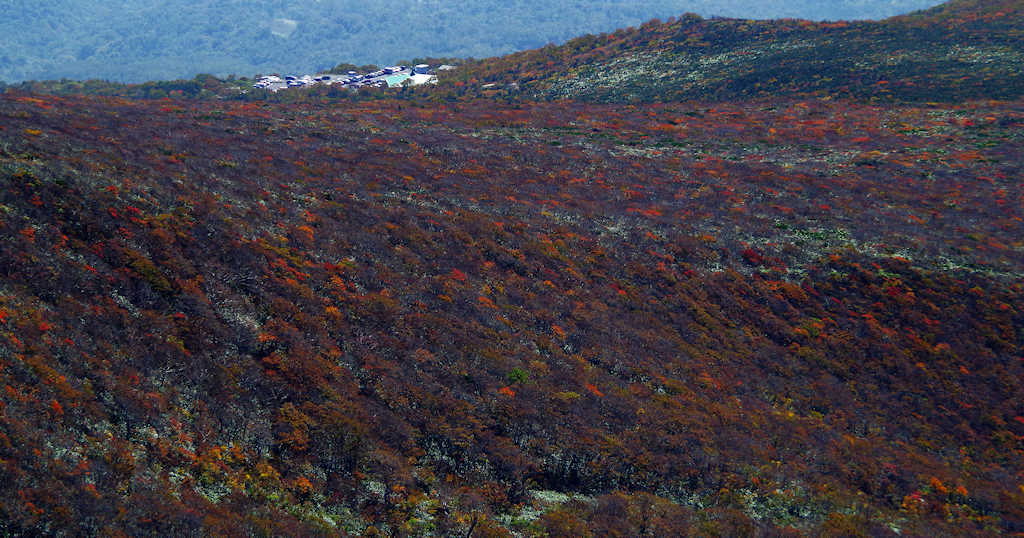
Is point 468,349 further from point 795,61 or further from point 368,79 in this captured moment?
point 368,79

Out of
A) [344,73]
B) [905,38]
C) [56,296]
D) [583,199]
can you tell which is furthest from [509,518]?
[344,73]

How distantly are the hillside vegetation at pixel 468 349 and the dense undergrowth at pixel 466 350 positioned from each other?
11 centimetres

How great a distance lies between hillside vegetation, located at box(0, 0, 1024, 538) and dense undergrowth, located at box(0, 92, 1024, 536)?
0.36 feet

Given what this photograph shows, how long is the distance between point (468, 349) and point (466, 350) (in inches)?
4.1

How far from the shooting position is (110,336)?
12992 millimetres

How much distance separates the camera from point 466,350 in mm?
17906

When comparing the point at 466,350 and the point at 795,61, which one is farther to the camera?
the point at 795,61

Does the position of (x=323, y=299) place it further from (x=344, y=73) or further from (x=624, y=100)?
(x=344, y=73)

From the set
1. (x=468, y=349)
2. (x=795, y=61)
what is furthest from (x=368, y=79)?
(x=468, y=349)

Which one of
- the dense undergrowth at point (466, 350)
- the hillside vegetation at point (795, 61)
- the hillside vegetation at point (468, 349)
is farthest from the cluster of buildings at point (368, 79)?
the dense undergrowth at point (466, 350)

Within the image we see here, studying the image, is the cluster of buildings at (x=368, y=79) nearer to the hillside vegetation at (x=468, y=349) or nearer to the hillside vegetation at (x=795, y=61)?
the hillside vegetation at (x=795, y=61)

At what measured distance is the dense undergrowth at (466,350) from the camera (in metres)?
11.3

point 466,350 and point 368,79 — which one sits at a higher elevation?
point 368,79

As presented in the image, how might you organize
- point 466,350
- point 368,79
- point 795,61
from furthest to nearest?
point 368,79 → point 795,61 → point 466,350
